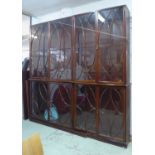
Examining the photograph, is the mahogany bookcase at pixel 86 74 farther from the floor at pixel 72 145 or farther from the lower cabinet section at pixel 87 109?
the floor at pixel 72 145

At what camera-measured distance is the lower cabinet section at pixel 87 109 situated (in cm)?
259

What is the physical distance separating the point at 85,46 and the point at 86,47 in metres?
0.03

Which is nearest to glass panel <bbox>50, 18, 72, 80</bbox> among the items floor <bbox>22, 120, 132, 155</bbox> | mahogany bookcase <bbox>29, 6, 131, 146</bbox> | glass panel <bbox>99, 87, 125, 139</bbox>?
mahogany bookcase <bbox>29, 6, 131, 146</bbox>

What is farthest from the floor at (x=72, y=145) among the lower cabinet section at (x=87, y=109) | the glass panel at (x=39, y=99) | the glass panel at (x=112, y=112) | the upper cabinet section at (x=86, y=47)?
the upper cabinet section at (x=86, y=47)

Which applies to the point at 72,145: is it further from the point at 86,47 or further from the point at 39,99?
the point at 86,47

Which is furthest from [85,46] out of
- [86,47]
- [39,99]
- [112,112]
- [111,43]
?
[39,99]

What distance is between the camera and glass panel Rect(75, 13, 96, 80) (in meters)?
2.76

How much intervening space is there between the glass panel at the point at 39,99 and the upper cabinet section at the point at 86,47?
224 millimetres

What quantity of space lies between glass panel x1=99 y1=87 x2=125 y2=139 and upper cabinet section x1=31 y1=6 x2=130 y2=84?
19 cm

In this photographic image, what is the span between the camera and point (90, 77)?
9.21ft

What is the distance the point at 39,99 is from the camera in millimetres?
3555
